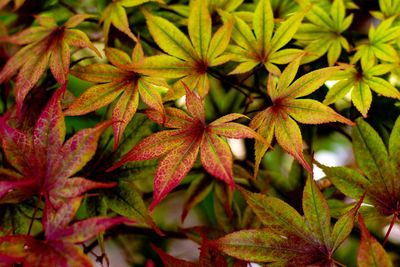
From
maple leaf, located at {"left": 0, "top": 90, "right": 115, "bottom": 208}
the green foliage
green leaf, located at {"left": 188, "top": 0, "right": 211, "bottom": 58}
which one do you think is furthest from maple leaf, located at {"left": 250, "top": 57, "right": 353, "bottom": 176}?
maple leaf, located at {"left": 0, "top": 90, "right": 115, "bottom": 208}

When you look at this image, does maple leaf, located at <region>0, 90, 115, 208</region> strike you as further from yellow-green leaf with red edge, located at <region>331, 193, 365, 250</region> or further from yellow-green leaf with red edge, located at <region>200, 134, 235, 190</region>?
yellow-green leaf with red edge, located at <region>331, 193, 365, 250</region>

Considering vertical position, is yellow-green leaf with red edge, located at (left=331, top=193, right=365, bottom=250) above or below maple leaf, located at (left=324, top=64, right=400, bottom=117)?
below

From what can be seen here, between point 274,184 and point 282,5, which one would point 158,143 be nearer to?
point 274,184

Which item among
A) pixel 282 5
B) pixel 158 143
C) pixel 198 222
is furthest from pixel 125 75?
pixel 198 222

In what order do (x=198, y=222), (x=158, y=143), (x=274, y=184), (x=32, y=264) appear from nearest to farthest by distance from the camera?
(x=32, y=264) < (x=158, y=143) < (x=274, y=184) < (x=198, y=222)

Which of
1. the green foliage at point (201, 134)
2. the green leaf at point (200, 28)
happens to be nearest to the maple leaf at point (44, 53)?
the green foliage at point (201, 134)

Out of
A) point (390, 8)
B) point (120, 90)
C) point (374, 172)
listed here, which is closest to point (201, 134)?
point (120, 90)

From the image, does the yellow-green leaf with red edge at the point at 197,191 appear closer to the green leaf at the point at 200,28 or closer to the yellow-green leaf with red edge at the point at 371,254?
the green leaf at the point at 200,28
